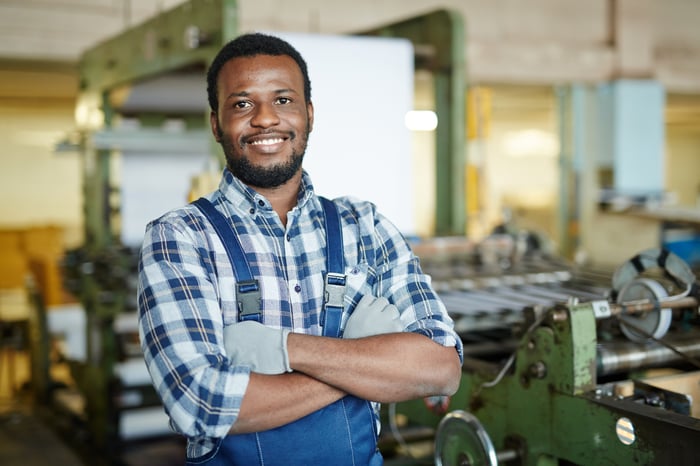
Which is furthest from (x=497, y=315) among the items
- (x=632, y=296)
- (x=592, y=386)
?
(x=592, y=386)

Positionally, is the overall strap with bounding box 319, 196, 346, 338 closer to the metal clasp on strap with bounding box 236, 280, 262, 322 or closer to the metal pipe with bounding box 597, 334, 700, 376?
the metal clasp on strap with bounding box 236, 280, 262, 322

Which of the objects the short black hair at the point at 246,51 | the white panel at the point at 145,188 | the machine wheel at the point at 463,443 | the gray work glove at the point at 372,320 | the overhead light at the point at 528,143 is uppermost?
the overhead light at the point at 528,143

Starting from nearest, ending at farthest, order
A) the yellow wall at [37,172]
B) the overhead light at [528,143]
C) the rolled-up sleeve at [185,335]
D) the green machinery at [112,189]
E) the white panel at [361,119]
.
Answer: the rolled-up sleeve at [185,335] < the white panel at [361,119] < the green machinery at [112,189] < the yellow wall at [37,172] < the overhead light at [528,143]

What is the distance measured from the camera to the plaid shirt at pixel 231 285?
4.14 feet

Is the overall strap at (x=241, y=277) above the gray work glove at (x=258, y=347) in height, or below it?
above

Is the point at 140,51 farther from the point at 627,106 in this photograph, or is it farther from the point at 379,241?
the point at 627,106

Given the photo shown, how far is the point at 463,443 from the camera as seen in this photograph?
5.97ft

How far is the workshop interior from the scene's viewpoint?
1.83 meters

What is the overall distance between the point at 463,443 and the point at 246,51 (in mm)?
1029

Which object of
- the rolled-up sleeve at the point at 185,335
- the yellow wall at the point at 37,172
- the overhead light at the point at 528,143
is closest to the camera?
the rolled-up sleeve at the point at 185,335

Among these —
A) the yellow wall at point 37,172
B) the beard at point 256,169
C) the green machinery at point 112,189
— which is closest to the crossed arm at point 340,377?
the beard at point 256,169

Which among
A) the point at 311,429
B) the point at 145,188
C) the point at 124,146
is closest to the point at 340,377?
the point at 311,429

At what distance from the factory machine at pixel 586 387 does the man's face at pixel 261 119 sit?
71cm

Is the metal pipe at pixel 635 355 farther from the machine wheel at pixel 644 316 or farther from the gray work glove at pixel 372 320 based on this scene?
the gray work glove at pixel 372 320
